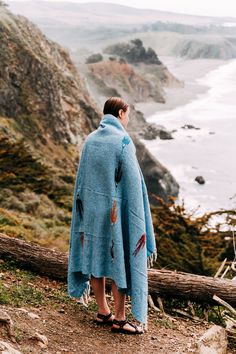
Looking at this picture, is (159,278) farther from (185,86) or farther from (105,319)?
(185,86)

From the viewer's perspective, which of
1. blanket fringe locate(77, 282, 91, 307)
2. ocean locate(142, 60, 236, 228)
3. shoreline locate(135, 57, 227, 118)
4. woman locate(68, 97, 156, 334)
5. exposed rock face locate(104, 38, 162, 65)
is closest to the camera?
woman locate(68, 97, 156, 334)

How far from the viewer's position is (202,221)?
456 inches

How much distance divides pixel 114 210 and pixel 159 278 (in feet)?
6.02

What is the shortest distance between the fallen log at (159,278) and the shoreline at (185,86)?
63.3 m

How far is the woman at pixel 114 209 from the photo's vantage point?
430 cm

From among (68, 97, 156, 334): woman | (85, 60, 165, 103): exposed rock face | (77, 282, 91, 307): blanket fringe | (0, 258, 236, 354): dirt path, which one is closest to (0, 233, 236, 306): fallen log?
(0, 258, 236, 354): dirt path

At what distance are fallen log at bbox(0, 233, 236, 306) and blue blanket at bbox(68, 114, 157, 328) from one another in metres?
1.41

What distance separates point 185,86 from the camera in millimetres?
103125

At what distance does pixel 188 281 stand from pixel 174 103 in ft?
254

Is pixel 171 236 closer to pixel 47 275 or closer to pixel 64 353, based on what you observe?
pixel 47 275

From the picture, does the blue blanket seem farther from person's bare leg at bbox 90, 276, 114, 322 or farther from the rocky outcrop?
the rocky outcrop

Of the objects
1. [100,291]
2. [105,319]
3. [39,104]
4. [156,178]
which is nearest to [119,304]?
[100,291]

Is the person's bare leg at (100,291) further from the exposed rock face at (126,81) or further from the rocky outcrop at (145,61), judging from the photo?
the rocky outcrop at (145,61)

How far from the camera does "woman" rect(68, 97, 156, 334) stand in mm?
4301
